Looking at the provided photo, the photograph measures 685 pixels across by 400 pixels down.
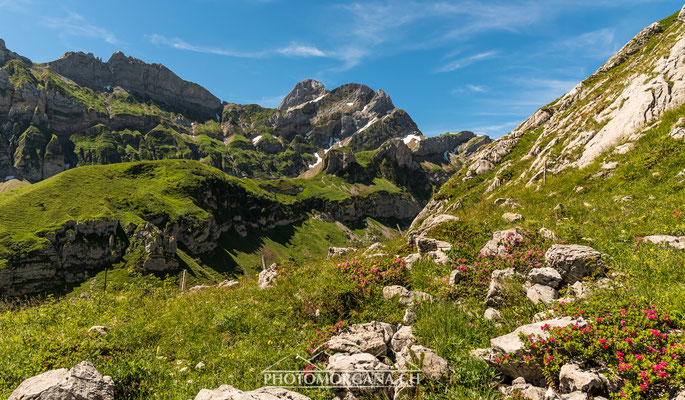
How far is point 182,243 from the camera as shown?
571 feet

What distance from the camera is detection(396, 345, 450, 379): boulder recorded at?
210 inches

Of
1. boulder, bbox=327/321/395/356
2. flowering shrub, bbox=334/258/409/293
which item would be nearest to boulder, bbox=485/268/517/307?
boulder, bbox=327/321/395/356

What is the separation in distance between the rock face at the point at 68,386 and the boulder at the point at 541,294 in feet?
30.5

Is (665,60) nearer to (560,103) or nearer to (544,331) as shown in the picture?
(560,103)

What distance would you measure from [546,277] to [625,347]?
328 cm

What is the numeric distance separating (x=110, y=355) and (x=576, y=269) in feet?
39.5

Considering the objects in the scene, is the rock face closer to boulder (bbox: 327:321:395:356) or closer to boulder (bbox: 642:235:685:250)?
boulder (bbox: 327:321:395:356)

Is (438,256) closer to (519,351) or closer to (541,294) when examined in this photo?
(541,294)

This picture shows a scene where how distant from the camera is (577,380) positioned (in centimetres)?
427

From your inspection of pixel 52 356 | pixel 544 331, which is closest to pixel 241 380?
pixel 52 356

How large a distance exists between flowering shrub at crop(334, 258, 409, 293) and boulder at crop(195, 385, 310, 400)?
4566 mm

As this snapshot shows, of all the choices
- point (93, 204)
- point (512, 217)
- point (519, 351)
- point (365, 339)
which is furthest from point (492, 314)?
point (93, 204)

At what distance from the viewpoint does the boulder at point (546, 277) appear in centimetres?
723

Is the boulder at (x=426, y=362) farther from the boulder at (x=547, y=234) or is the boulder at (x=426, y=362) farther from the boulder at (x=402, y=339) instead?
the boulder at (x=547, y=234)
